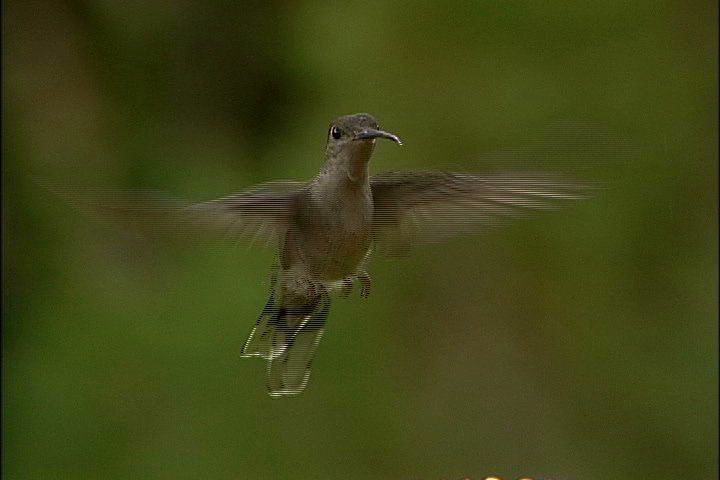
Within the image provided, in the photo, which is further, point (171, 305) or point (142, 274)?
point (142, 274)

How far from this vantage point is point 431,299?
361cm

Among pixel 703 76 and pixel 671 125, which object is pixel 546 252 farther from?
pixel 703 76

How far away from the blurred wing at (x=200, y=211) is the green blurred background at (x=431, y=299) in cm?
188

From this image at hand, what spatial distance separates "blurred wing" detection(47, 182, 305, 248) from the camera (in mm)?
1184

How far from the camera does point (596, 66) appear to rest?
3.61 m

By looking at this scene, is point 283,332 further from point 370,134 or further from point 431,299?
point 431,299

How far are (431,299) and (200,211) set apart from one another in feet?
7.68

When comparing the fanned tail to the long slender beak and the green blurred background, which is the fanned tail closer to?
the long slender beak

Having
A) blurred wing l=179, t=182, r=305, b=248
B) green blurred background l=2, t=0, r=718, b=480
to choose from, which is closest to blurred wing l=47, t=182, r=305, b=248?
blurred wing l=179, t=182, r=305, b=248

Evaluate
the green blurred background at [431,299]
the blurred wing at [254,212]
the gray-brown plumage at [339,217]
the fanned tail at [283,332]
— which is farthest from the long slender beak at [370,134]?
the green blurred background at [431,299]

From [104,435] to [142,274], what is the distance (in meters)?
0.66

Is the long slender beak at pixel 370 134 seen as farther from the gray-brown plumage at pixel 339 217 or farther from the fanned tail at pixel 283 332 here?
the fanned tail at pixel 283 332

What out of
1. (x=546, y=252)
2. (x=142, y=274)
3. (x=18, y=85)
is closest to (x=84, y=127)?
(x=18, y=85)

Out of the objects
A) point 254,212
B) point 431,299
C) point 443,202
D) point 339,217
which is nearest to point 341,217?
point 339,217
